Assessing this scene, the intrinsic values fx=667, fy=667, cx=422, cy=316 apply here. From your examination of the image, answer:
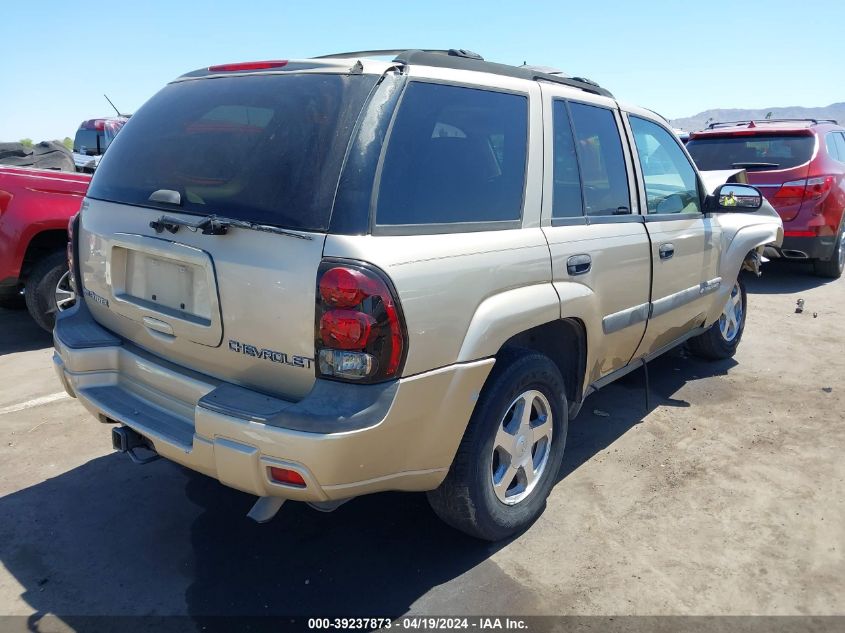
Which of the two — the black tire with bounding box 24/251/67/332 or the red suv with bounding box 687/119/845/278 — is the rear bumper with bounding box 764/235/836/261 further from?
the black tire with bounding box 24/251/67/332

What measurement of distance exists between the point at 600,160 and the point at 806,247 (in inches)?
225

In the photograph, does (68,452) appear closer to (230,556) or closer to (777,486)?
(230,556)

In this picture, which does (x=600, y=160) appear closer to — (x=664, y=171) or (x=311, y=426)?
(x=664, y=171)

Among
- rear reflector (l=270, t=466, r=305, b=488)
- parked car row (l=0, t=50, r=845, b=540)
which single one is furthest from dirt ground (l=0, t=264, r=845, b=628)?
rear reflector (l=270, t=466, r=305, b=488)

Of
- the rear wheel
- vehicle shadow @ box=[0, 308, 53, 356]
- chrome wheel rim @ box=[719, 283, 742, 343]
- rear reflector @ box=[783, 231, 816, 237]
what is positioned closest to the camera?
chrome wheel rim @ box=[719, 283, 742, 343]

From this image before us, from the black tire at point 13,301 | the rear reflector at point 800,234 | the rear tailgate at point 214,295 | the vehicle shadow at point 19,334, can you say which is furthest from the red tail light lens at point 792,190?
the black tire at point 13,301

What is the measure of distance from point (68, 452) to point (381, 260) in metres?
2.63

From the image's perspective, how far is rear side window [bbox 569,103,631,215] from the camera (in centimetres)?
338

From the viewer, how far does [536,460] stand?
3197mm

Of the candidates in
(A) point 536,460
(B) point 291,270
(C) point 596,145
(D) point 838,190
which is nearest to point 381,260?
(B) point 291,270

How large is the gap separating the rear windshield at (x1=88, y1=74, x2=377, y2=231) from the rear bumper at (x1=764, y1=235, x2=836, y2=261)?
706 cm

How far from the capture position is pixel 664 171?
4258 mm

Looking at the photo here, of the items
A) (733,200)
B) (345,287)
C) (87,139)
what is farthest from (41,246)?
(87,139)

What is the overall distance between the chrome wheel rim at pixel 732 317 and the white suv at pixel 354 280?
2.31 metres
